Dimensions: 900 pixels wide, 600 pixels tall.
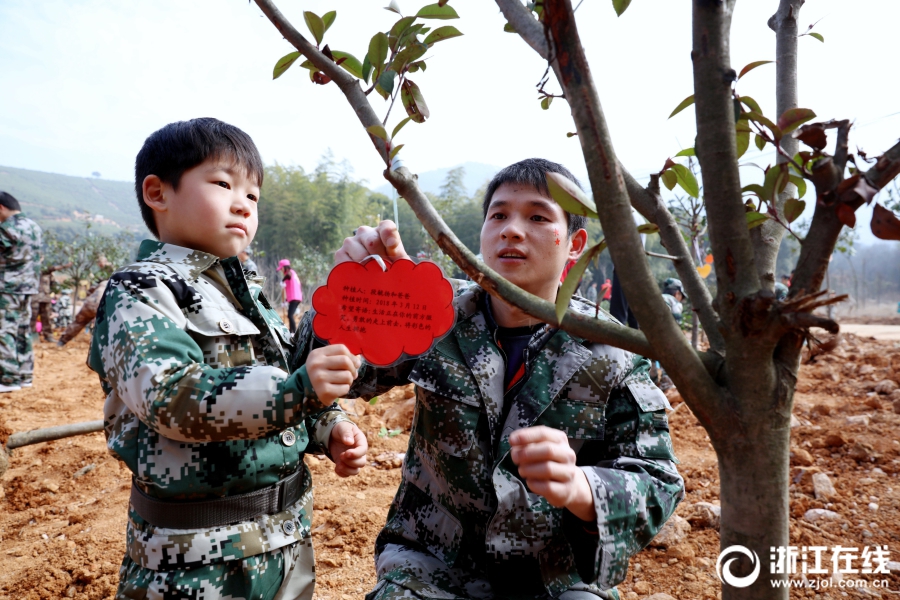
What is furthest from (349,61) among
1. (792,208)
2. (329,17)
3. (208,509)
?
(208,509)

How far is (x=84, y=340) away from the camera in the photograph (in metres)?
8.73

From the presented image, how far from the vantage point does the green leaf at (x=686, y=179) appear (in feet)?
2.94

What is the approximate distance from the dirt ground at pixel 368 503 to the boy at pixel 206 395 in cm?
87

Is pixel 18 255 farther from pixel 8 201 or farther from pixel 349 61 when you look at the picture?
pixel 349 61

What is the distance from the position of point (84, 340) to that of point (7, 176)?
281 feet

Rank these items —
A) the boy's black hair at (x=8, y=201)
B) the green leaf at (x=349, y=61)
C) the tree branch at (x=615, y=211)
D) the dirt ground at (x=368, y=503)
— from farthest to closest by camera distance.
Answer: the boy's black hair at (x=8, y=201)
the dirt ground at (x=368, y=503)
the green leaf at (x=349, y=61)
the tree branch at (x=615, y=211)

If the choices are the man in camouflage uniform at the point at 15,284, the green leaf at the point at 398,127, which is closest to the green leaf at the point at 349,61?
the green leaf at the point at 398,127

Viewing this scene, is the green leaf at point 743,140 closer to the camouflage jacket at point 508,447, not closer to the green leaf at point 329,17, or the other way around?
the camouflage jacket at point 508,447

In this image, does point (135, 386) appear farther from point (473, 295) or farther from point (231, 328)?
point (473, 295)

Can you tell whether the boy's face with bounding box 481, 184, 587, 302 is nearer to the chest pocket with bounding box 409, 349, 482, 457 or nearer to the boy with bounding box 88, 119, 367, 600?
the chest pocket with bounding box 409, 349, 482, 457

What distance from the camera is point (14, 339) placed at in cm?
479

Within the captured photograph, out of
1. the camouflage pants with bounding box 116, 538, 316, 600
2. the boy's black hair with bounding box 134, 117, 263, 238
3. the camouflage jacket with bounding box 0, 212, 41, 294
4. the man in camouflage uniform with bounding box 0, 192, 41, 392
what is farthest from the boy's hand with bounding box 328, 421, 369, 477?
the man in camouflage uniform with bounding box 0, 192, 41, 392

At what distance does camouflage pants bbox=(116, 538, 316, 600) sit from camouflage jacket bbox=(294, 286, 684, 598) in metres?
0.23

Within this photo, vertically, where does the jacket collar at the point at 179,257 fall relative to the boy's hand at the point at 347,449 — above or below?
above
